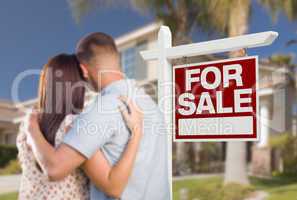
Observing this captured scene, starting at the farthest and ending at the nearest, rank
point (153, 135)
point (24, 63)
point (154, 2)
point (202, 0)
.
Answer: point (24, 63) < point (154, 2) < point (202, 0) < point (153, 135)

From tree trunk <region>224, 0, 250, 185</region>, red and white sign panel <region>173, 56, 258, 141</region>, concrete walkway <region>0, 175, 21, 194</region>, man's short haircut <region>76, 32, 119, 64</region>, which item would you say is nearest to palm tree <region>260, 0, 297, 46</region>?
tree trunk <region>224, 0, 250, 185</region>

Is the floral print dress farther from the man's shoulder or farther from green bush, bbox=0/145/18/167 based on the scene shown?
green bush, bbox=0/145/18/167

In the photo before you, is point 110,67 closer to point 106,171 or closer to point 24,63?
point 106,171

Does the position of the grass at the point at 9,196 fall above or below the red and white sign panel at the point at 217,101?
below

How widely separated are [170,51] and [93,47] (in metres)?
0.86

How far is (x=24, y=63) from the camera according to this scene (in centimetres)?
1905

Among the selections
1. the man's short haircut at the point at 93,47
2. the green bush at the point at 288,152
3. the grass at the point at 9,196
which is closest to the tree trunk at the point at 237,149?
the green bush at the point at 288,152

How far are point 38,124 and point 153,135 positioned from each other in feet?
1.73

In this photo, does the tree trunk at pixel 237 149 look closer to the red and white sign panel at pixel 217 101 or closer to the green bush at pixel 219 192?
the green bush at pixel 219 192

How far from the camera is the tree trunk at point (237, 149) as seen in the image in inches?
483

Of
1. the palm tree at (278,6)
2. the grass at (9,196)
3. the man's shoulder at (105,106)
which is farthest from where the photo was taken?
the palm tree at (278,6)

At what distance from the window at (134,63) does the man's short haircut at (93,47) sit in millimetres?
19751

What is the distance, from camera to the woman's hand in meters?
1.97

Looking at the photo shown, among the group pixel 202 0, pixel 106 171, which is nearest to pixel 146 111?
pixel 106 171
